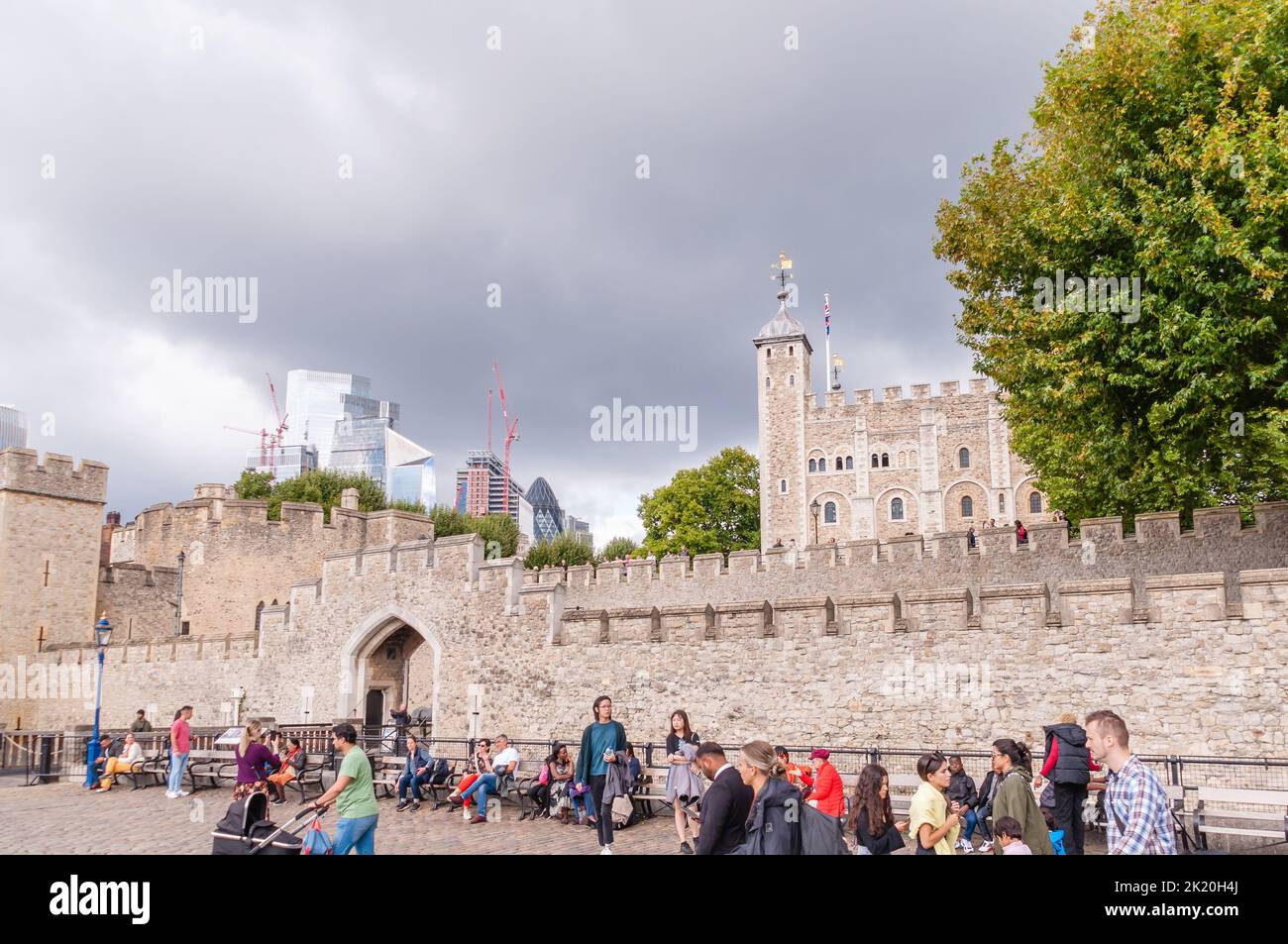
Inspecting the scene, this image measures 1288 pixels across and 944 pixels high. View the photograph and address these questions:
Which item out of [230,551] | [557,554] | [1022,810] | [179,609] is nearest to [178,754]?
[1022,810]

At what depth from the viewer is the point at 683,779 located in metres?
9.51

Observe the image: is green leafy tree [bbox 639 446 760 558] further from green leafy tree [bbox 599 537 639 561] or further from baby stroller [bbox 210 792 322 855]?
baby stroller [bbox 210 792 322 855]

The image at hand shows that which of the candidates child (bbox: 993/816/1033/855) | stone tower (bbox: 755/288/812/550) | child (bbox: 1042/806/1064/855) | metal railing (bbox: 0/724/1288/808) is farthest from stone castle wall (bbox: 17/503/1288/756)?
stone tower (bbox: 755/288/812/550)

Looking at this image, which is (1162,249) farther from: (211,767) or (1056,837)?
(211,767)

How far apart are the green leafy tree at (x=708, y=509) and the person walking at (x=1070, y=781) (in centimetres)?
5012

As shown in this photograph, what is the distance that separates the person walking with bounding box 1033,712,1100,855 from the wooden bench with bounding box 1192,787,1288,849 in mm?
1962

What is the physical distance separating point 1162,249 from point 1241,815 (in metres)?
8.13

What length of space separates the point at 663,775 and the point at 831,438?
54992mm

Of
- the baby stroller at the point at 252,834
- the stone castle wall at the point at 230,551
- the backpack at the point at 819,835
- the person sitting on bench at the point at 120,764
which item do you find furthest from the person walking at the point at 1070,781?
the stone castle wall at the point at 230,551

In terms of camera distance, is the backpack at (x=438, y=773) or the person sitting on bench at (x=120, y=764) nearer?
the backpack at (x=438, y=773)

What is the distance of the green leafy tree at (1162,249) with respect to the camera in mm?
12961

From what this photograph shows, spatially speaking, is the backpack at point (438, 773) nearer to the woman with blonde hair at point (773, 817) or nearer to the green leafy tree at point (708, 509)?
the woman with blonde hair at point (773, 817)
